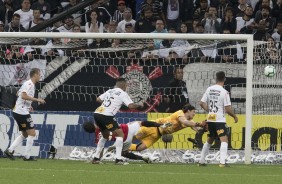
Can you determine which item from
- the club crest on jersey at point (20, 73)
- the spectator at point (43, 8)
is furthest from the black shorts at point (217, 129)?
the spectator at point (43, 8)

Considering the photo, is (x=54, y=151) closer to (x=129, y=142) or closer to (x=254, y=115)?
(x=129, y=142)

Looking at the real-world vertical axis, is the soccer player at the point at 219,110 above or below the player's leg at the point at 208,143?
above

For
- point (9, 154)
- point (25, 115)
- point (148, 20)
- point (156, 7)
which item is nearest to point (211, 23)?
point (148, 20)

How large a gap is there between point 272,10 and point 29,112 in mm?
7425

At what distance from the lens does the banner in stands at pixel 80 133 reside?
886 inches

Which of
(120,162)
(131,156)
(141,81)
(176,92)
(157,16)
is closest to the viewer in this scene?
(120,162)

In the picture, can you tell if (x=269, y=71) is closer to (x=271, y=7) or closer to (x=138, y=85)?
(x=138, y=85)

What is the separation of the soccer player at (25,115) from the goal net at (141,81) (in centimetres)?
127

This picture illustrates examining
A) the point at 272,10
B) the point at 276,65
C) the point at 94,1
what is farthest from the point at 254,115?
the point at 94,1

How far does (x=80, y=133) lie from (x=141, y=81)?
1.87 metres

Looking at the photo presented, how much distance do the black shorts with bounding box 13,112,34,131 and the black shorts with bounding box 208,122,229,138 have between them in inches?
154

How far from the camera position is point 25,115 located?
71.3ft

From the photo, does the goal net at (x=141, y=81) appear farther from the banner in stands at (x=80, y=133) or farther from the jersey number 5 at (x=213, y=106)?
the jersey number 5 at (x=213, y=106)

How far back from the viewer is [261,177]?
17125mm
